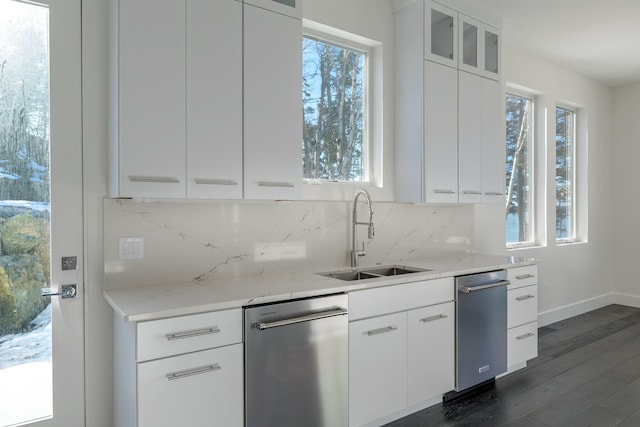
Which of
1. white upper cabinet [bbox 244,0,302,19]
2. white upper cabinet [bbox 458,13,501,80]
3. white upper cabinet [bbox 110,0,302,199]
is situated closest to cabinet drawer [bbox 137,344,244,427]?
white upper cabinet [bbox 110,0,302,199]

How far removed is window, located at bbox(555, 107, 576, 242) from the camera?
16.8ft

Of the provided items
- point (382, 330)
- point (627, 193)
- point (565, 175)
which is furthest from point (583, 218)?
point (382, 330)

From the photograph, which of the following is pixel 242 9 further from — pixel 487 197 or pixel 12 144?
pixel 487 197

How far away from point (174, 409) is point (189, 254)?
34.2 inches

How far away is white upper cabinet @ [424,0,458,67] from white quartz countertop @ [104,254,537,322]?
1.51 meters

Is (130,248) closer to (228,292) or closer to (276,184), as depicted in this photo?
(228,292)

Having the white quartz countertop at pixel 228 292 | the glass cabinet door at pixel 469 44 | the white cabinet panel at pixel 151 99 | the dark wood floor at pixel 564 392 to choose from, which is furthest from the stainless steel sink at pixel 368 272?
the glass cabinet door at pixel 469 44

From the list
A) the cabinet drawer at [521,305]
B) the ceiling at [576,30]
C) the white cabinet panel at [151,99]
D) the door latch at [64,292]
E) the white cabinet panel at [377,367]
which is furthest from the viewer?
the ceiling at [576,30]

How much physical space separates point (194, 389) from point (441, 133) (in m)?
2.33

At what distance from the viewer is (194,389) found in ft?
5.81

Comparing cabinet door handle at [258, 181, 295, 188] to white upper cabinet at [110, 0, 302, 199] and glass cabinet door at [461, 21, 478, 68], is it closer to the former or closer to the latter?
white upper cabinet at [110, 0, 302, 199]

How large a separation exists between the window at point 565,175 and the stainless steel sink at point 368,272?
2.99 meters

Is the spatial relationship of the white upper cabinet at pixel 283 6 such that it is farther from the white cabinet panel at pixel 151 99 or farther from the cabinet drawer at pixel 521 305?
the cabinet drawer at pixel 521 305

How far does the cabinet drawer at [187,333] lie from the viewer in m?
1.67
